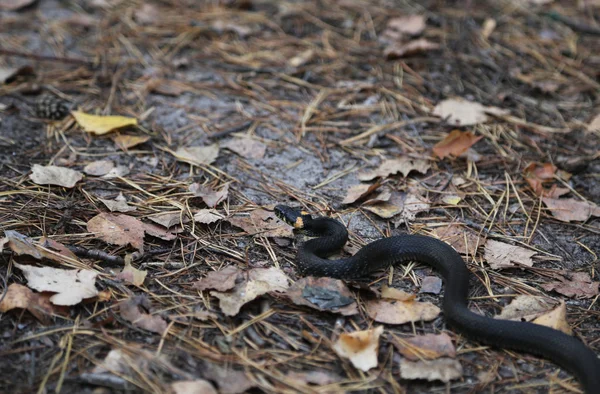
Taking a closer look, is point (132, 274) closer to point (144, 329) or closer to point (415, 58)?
point (144, 329)

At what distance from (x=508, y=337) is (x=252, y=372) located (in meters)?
1.61

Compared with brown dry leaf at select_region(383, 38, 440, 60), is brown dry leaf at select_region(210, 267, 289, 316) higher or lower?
lower

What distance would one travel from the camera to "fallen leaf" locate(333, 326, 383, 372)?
344 cm

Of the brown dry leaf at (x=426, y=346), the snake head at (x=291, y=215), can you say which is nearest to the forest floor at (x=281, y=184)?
the brown dry leaf at (x=426, y=346)

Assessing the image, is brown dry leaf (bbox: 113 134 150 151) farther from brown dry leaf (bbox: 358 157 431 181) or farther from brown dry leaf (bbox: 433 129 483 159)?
brown dry leaf (bbox: 433 129 483 159)

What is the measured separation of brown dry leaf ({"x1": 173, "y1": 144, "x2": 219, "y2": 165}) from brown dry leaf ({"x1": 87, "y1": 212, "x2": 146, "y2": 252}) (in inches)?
41.0

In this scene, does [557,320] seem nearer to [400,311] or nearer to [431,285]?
[431,285]

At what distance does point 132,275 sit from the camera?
3.93m

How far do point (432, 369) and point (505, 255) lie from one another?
56.0 inches

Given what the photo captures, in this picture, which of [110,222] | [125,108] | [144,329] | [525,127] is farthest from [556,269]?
[125,108]

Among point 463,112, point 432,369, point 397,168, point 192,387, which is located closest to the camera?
point 192,387

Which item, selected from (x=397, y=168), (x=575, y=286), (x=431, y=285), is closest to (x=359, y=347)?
(x=431, y=285)

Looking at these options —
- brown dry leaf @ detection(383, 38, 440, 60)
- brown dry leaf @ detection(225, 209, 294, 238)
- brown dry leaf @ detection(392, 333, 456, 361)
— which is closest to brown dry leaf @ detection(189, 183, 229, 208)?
brown dry leaf @ detection(225, 209, 294, 238)

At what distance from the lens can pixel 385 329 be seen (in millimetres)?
3760
